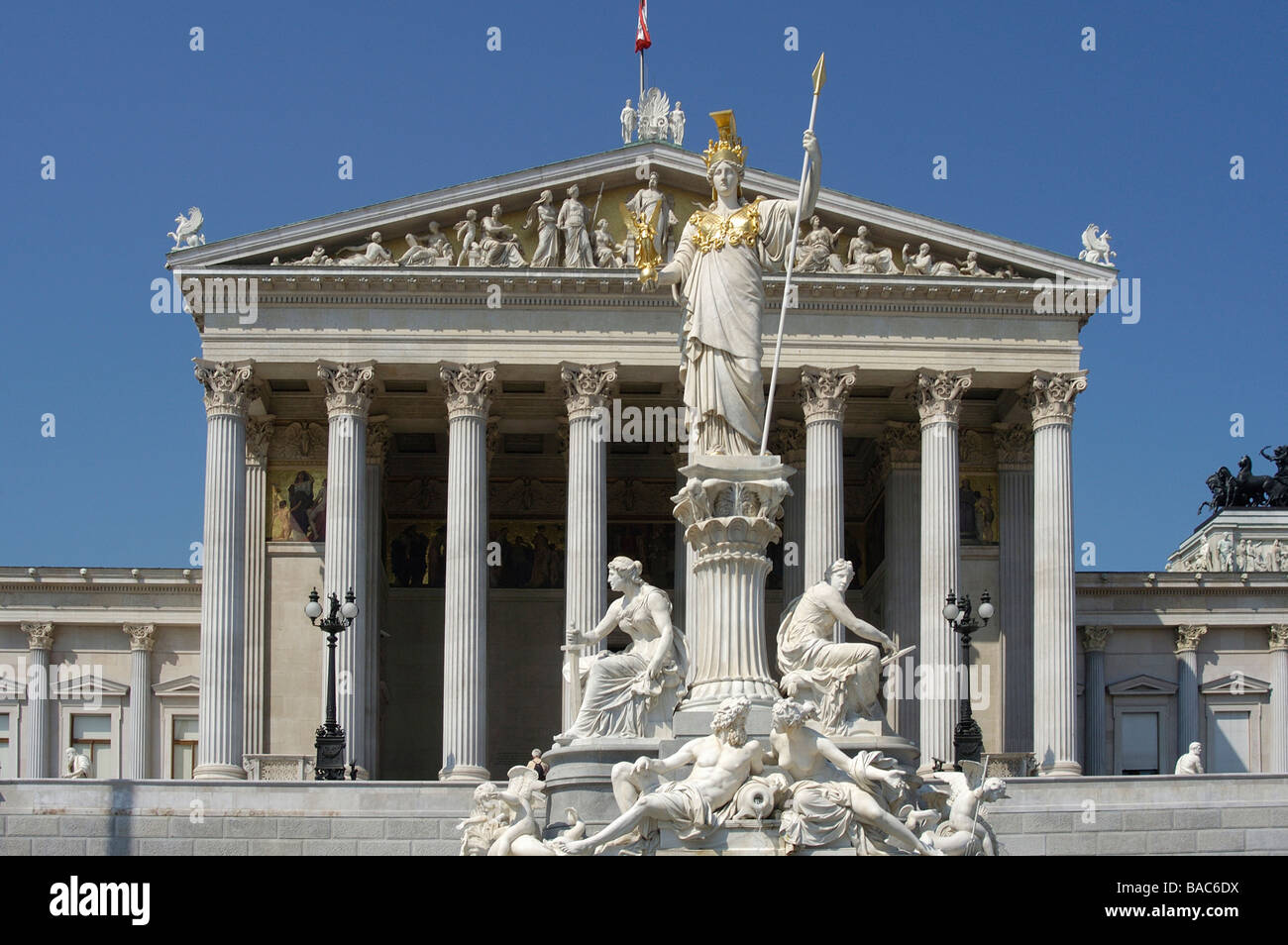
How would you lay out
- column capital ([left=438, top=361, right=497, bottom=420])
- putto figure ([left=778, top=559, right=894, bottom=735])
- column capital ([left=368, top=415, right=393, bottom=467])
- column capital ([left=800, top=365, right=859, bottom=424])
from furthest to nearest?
column capital ([left=368, top=415, right=393, bottom=467]), column capital ([left=800, top=365, right=859, bottom=424]), column capital ([left=438, top=361, right=497, bottom=420]), putto figure ([left=778, top=559, right=894, bottom=735])

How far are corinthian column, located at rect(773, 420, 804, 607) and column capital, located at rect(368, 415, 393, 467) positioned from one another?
10.3 m

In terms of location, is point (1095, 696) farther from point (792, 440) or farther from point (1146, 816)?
point (1146, 816)

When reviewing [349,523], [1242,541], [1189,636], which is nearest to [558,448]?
[349,523]

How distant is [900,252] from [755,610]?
35.2 meters

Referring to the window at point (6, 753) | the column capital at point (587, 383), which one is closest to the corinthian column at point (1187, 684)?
the column capital at point (587, 383)

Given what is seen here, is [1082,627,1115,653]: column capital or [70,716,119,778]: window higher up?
[1082,627,1115,653]: column capital

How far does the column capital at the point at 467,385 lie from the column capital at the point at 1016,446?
14019 mm

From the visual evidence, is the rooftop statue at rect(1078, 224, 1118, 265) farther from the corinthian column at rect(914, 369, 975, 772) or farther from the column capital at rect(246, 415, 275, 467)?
the column capital at rect(246, 415, 275, 467)

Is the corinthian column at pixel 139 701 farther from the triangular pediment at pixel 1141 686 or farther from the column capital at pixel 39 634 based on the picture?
the triangular pediment at pixel 1141 686

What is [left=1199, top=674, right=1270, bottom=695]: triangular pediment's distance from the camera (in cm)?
6259

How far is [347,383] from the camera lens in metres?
53.7

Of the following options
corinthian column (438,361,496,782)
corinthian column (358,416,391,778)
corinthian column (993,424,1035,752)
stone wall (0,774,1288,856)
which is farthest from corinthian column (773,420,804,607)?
stone wall (0,774,1288,856)

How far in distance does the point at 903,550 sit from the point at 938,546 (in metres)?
4.52
